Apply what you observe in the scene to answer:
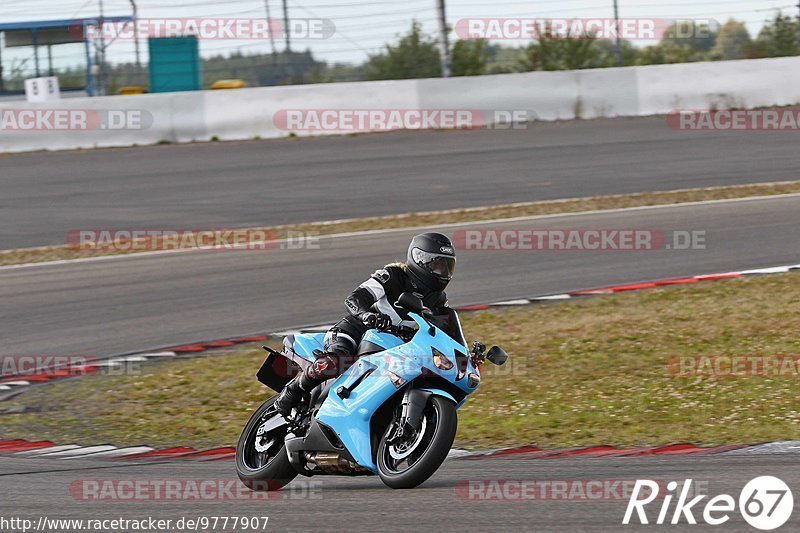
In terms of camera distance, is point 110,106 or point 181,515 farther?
point 110,106

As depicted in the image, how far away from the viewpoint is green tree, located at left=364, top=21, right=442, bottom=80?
23312mm

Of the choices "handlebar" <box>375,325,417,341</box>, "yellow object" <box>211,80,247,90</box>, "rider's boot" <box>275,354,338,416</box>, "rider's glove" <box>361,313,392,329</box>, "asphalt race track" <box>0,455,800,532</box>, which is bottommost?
"asphalt race track" <box>0,455,800,532</box>

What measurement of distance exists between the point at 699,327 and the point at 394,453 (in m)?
5.76

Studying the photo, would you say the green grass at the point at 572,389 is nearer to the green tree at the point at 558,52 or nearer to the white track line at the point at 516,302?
the white track line at the point at 516,302

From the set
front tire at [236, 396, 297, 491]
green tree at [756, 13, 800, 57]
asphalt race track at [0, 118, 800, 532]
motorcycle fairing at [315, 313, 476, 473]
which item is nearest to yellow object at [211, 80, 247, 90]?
asphalt race track at [0, 118, 800, 532]

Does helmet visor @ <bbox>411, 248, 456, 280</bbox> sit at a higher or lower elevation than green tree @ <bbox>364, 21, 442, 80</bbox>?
lower

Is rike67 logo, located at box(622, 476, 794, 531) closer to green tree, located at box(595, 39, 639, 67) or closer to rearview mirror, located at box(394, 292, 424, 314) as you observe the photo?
rearview mirror, located at box(394, 292, 424, 314)

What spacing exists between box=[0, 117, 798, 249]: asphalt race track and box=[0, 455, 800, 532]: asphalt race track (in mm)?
10271

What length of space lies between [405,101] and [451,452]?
53.7 ft

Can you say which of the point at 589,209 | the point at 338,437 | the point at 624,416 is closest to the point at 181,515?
the point at 338,437

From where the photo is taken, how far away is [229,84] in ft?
79.9

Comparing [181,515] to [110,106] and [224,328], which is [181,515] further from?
[110,106]

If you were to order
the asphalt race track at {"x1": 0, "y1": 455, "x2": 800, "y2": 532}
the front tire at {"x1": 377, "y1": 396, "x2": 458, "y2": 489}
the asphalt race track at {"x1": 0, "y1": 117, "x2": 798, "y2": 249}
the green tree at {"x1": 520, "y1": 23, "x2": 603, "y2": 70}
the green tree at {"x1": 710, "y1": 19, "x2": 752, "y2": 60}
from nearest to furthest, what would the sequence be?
the asphalt race track at {"x1": 0, "y1": 455, "x2": 800, "y2": 532} → the front tire at {"x1": 377, "y1": 396, "x2": 458, "y2": 489} → the asphalt race track at {"x1": 0, "y1": 117, "x2": 798, "y2": 249} → the green tree at {"x1": 710, "y1": 19, "x2": 752, "y2": 60} → the green tree at {"x1": 520, "y1": 23, "x2": 603, "y2": 70}

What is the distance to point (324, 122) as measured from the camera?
2344cm
